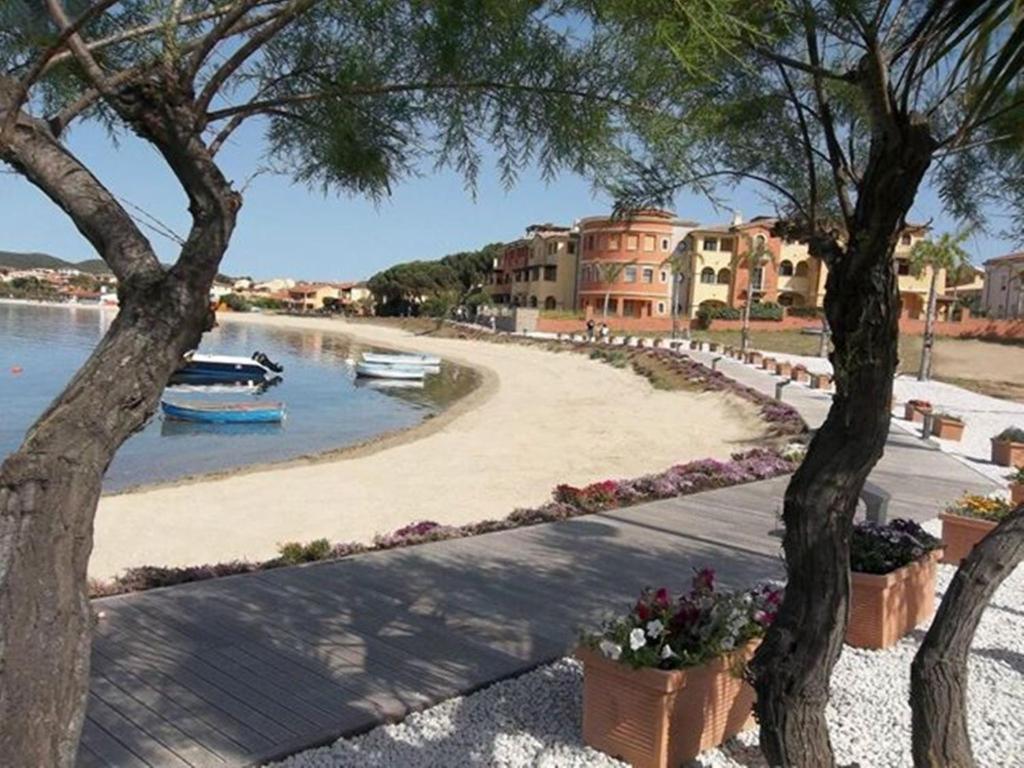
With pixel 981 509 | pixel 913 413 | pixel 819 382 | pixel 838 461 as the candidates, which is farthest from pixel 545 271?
pixel 838 461

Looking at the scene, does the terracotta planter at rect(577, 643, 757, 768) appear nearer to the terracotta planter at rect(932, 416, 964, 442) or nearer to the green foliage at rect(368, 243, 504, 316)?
the terracotta planter at rect(932, 416, 964, 442)

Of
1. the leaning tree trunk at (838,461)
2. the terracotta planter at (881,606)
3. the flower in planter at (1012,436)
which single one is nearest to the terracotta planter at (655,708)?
the leaning tree trunk at (838,461)

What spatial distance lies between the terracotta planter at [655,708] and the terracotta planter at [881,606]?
1.67 meters

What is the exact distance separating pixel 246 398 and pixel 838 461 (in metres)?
36.8

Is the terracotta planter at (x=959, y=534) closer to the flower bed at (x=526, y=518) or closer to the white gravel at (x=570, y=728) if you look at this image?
the white gravel at (x=570, y=728)

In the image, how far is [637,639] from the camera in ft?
13.3

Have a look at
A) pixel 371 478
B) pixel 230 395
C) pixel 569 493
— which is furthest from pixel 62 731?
pixel 230 395

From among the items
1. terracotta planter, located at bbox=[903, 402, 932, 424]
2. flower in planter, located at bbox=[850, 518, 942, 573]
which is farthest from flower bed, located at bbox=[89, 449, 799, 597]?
terracotta planter, located at bbox=[903, 402, 932, 424]

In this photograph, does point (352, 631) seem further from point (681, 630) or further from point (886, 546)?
point (886, 546)

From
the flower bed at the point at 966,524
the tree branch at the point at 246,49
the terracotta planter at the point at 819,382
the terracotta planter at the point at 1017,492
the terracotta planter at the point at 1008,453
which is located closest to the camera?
the tree branch at the point at 246,49

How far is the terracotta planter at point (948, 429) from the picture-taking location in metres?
18.8

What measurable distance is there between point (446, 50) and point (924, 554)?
16.0ft

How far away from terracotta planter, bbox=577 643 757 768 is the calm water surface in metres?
2.64

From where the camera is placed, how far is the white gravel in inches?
163
